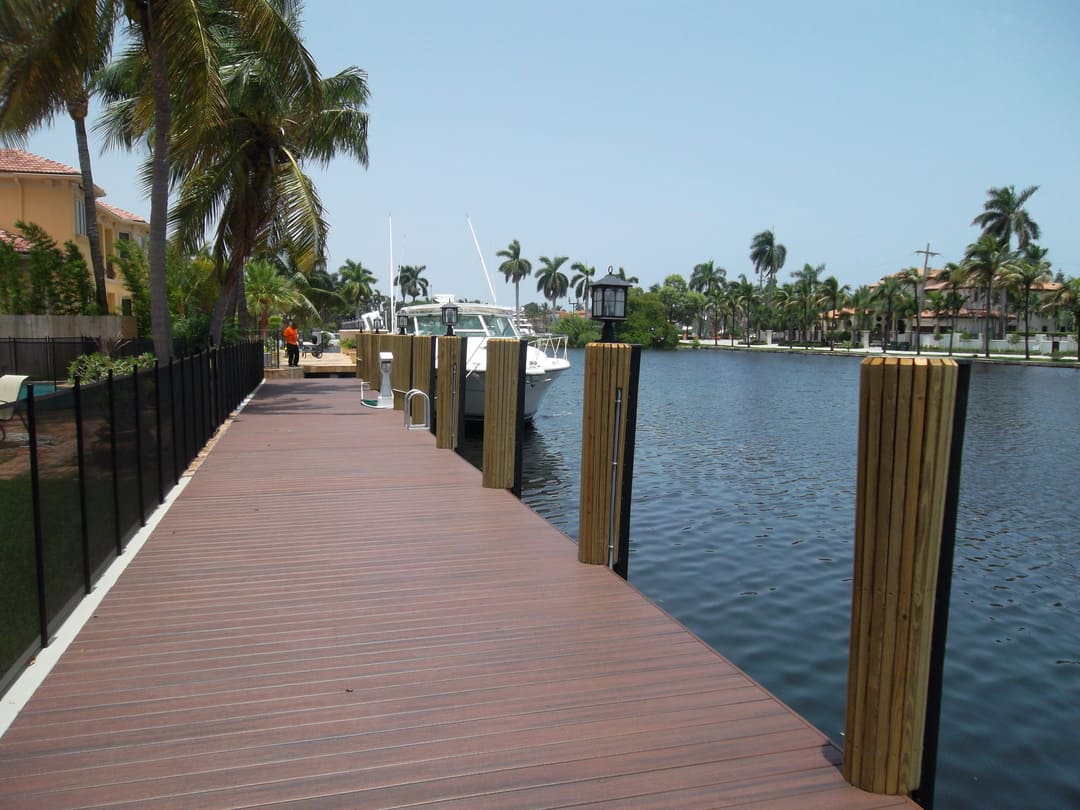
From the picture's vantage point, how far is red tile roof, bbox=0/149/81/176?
1263 inches

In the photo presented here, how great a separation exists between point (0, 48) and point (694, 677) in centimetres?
1596

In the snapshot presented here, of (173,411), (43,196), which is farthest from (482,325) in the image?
(43,196)

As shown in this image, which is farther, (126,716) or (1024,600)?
(1024,600)

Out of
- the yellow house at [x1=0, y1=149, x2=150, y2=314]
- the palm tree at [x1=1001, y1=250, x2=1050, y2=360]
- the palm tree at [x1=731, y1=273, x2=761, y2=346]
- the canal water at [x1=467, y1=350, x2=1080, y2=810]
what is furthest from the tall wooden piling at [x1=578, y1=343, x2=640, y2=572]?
the palm tree at [x1=731, y1=273, x2=761, y2=346]

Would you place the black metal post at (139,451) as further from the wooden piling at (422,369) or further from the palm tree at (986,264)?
the palm tree at (986,264)

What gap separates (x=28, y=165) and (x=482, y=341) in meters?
22.9

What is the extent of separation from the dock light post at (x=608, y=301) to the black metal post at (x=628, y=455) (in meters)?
0.81

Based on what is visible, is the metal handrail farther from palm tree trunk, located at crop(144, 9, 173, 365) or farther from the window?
the window

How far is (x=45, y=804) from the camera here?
317 centimetres

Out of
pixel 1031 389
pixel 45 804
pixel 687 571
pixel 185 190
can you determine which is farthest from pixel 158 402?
pixel 1031 389

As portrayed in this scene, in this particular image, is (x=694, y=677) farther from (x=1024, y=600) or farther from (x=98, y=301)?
(x=98, y=301)

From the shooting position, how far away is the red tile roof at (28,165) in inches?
1263

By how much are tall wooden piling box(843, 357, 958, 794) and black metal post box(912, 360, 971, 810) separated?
3 cm

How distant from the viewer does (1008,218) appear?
78.9 meters
